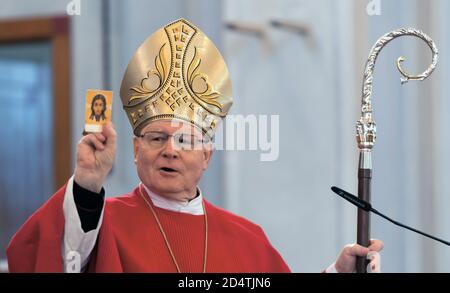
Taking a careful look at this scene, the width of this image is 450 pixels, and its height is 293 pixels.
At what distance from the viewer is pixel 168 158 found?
244 cm

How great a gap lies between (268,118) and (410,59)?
628 mm

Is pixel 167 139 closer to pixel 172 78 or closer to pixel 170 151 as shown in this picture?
pixel 170 151

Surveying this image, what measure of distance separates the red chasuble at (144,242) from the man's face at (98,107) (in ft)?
0.68

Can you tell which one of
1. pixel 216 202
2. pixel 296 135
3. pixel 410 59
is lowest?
pixel 216 202

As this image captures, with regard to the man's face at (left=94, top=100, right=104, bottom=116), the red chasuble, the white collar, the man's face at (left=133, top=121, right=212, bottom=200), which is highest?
the man's face at (left=94, top=100, right=104, bottom=116)

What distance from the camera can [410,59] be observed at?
4.13m

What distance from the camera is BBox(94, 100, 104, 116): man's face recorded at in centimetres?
223

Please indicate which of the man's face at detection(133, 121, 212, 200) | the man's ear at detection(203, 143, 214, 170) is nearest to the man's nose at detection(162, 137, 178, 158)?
the man's face at detection(133, 121, 212, 200)

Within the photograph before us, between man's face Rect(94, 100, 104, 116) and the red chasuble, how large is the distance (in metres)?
0.21

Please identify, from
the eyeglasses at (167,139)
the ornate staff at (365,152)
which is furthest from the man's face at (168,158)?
the ornate staff at (365,152)

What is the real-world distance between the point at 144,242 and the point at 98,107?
0.43 meters

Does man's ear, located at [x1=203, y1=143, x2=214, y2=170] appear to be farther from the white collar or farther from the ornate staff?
the ornate staff
